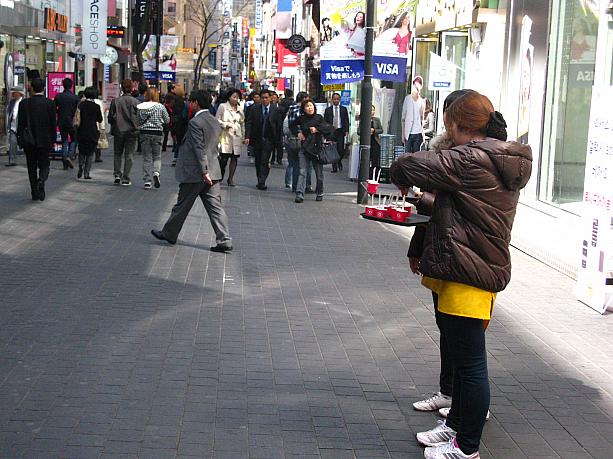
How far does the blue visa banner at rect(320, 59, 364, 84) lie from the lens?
692 inches

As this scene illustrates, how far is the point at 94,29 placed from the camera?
1198 inches

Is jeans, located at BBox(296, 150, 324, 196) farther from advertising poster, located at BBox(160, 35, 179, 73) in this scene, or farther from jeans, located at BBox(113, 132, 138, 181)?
advertising poster, located at BBox(160, 35, 179, 73)

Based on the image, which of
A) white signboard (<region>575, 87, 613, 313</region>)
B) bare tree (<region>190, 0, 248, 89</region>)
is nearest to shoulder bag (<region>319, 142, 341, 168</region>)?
white signboard (<region>575, 87, 613, 313</region>)

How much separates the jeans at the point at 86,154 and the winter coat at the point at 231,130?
95.1 inches

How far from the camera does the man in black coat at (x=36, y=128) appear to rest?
48.9 ft

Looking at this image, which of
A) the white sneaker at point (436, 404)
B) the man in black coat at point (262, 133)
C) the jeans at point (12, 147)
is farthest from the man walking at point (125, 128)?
the white sneaker at point (436, 404)

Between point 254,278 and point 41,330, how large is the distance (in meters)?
2.96

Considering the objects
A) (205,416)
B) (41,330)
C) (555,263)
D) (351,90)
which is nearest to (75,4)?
(351,90)

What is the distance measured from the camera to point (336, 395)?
6.27 m

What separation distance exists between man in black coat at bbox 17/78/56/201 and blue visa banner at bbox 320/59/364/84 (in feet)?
15.7

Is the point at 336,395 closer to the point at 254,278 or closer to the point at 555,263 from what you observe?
the point at 254,278

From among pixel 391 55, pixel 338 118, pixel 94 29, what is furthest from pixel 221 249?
pixel 94 29

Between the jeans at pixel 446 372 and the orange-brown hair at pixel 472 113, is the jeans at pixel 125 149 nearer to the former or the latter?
the jeans at pixel 446 372

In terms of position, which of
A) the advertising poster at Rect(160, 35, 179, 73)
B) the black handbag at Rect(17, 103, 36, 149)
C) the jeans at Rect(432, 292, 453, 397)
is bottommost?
the jeans at Rect(432, 292, 453, 397)
